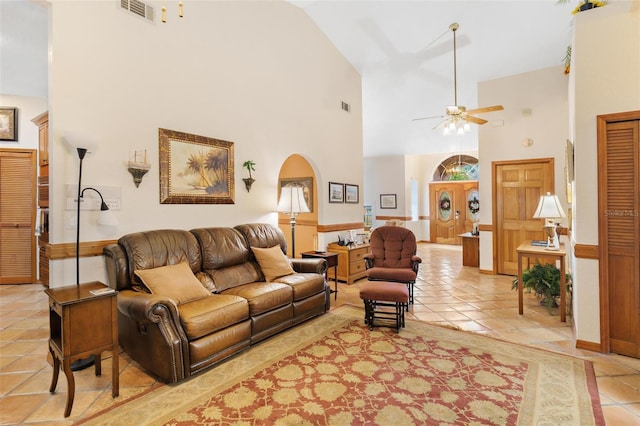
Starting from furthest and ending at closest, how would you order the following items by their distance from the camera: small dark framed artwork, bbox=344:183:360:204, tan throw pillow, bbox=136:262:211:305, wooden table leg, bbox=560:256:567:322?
small dark framed artwork, bbox=344:183:360:204 → wooden table leg, bbox=560:256:567:322 → tan throw pillow, bbox=136:262:211:305

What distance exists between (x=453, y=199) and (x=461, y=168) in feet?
3.39

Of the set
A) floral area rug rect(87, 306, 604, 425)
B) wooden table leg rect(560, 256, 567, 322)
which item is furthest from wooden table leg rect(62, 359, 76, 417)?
wooden table leg rect(560, 256, 567, 322)

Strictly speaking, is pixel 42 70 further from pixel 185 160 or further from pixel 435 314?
pixel 435 314

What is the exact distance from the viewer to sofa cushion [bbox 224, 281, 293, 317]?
3.06 metres

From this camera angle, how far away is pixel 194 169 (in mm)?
3787

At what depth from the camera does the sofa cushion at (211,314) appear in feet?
8.29

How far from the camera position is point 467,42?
203 inches

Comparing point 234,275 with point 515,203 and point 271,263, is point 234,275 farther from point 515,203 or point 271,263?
point 515,203

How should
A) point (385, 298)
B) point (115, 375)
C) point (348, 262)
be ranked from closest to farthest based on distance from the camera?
point (115, 375) → point (385, 298) → point (348, 262)

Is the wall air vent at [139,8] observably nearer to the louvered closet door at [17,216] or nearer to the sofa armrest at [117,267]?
the sofa armrest at [117,267]

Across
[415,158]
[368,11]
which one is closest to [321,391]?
[368,11]

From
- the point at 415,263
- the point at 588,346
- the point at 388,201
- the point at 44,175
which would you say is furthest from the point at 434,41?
the point at 388,201

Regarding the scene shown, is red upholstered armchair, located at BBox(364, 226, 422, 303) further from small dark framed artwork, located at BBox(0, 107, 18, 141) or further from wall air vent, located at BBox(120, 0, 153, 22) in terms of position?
small dark framed artwork, located at BBox(0, 107, 18, 141)

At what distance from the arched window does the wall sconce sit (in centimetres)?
936
